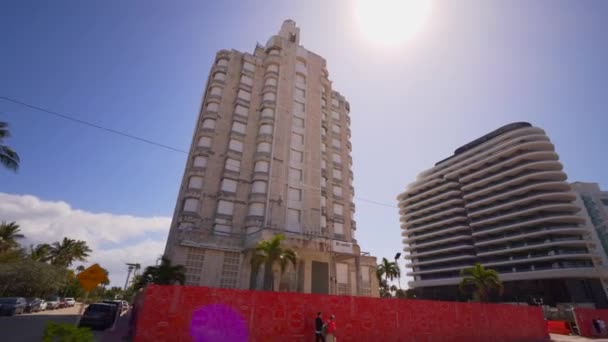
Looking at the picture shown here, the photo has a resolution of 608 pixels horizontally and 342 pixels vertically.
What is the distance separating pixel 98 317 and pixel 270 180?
20.4 m

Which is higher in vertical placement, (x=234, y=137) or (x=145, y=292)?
(x=234, y=137)

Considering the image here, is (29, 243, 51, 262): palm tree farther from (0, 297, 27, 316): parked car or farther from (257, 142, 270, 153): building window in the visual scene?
(257, 142, 270, 153): building window

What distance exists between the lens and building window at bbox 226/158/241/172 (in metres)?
35.2

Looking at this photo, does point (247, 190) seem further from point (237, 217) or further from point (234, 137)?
point (234, 137)

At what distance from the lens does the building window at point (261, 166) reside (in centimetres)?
3581

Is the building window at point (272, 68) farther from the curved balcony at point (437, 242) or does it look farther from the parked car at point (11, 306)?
the curved balcony at point (437, 242)

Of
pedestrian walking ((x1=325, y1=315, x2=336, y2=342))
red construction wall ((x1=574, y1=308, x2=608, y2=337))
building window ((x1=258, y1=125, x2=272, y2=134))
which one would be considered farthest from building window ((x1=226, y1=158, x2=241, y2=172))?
red construction wall ((x1=574, y1=308, x2=608, y2=337))

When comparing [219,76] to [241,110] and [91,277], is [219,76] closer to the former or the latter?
[241,110]

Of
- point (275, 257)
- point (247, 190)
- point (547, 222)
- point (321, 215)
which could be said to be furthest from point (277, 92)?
point (547, 222)

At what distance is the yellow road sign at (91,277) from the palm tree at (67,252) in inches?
2375

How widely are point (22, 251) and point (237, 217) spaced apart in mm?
40012

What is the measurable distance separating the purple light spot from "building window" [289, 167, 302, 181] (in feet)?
82.3

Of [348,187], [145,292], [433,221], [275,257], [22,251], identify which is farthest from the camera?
[433,221]

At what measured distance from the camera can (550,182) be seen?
6312 centimetres
